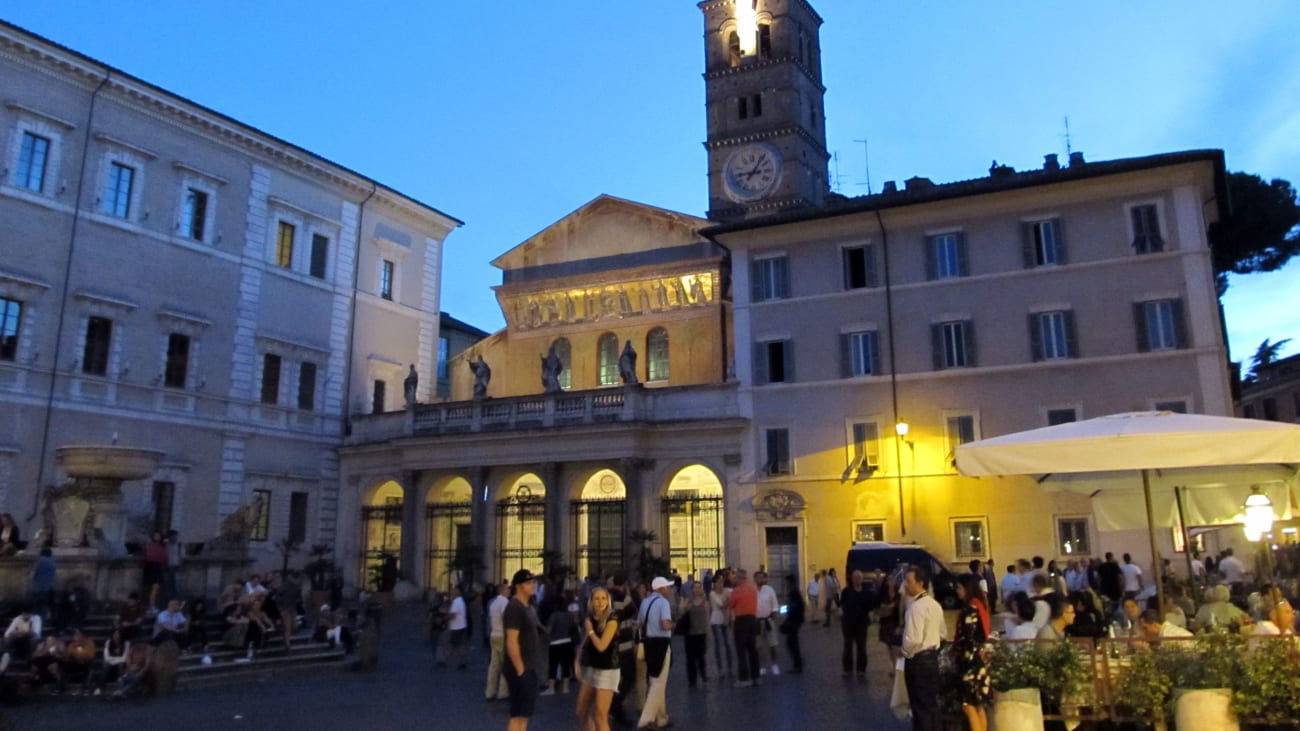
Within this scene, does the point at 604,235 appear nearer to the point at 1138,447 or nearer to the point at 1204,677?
the point at 1138,447

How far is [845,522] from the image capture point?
27.4 m

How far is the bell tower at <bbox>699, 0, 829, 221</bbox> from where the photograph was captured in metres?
49.0

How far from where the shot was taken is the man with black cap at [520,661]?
7879 millimetres

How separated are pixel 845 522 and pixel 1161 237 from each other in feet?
36.0

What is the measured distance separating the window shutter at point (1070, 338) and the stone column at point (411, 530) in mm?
20097

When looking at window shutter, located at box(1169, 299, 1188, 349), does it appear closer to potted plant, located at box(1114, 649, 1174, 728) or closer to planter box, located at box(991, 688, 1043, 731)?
potted plant, located at box(1114, 649, 1174, 728)

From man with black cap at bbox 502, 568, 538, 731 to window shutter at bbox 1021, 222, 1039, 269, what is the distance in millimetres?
22377

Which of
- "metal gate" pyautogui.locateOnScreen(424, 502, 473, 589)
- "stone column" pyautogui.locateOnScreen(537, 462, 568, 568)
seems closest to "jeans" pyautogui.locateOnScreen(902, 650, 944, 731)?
"stone column" pyautogui.locateOnScreen(537, 462, 568, 568)

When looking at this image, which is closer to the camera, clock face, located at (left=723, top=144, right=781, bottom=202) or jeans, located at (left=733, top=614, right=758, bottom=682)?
jeans, located at (left=733, top=614, right=758, bottom=682)

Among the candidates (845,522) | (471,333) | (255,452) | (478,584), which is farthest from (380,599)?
(471,333)

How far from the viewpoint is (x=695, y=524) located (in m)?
30.3

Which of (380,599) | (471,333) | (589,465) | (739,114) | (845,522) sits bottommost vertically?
(380,599)

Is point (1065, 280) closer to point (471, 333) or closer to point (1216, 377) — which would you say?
point (1216, 377)

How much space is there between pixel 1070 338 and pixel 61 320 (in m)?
26.1
